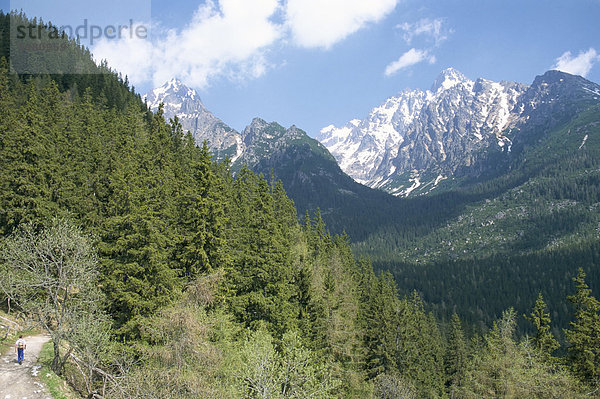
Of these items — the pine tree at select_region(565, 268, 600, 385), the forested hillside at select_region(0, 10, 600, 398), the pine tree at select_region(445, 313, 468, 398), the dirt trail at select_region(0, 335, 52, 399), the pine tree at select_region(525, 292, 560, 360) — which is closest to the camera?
the dirt trail at select_region(0, 335, 52, 399)

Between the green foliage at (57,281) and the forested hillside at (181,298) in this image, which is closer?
the green foliage at (57,281)

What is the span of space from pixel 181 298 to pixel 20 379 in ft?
34.7

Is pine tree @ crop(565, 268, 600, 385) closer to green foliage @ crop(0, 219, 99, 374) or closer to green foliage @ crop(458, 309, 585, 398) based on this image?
green foliage @ crop(458, 309, 585, 398)

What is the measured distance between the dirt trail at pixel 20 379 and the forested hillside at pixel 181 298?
175 centimetres

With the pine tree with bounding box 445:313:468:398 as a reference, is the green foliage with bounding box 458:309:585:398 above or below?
above

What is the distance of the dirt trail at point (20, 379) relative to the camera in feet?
68.2

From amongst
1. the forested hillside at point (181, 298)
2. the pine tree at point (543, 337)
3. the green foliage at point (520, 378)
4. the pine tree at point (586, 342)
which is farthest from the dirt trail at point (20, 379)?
the pine tree at point (543, 337)

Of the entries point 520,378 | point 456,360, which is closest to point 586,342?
point 520,378

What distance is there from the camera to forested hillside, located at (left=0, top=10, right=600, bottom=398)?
77.9 feet

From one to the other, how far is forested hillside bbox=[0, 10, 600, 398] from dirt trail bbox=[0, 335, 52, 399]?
5.73ft

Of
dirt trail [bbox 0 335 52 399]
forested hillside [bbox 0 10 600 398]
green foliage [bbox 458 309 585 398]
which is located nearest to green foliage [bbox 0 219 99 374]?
forested hillside [bbox 0 10 600 398]

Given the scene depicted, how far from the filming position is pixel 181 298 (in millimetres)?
27109

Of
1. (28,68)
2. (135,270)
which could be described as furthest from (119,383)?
(28,68)

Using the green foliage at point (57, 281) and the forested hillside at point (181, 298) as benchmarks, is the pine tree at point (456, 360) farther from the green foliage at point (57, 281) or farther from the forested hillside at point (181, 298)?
the green foliage at point (57, 281)
